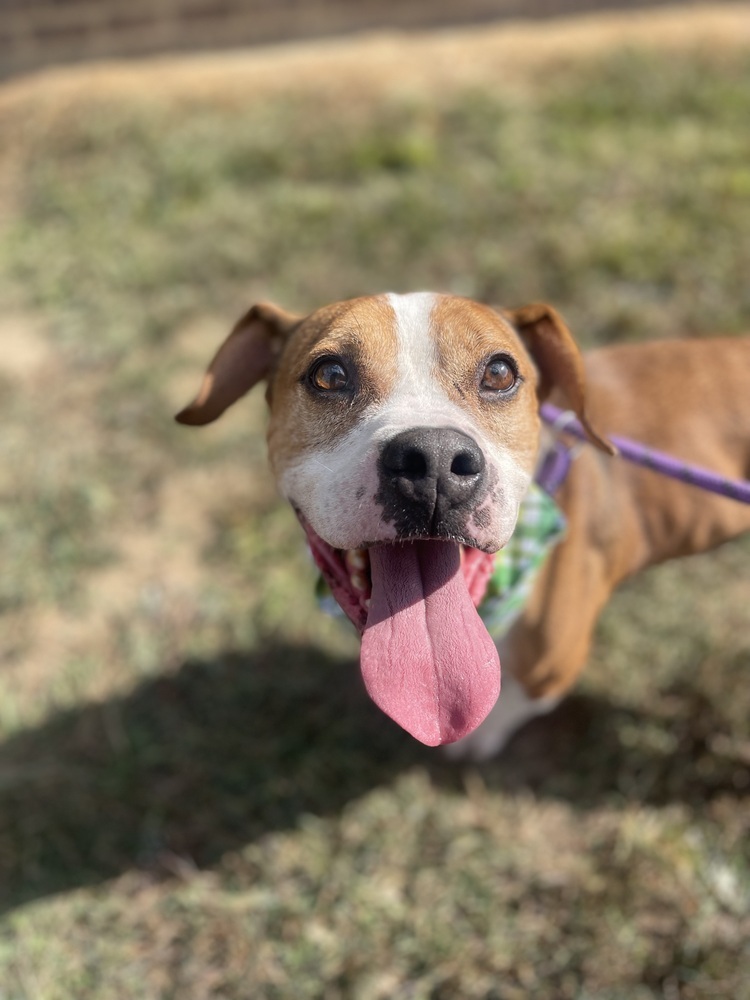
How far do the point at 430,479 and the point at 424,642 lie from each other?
54 cm

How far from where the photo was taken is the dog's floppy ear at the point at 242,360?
113 inches

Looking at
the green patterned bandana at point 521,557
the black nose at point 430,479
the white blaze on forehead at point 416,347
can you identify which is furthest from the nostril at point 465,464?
the green patterned bandana at point 521,557

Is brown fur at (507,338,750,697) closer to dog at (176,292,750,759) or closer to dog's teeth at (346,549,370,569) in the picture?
dog at (176,292,750,759)

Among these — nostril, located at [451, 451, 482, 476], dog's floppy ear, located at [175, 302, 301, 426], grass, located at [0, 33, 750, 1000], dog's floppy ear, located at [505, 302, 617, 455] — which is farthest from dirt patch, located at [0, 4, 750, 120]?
nostril, located at [451, 451, 482, 476]

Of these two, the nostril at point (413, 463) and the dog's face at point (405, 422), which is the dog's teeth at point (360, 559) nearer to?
the dog's face at point (405, 422)

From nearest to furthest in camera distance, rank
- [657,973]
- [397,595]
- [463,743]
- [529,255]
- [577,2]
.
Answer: [397,595] → [657,973] → [463,743] → [529,255] → [577,2]

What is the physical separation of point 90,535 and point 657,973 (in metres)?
3.46

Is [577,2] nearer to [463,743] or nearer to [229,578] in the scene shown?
[229,578]

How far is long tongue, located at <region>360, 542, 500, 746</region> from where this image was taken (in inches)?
96.4

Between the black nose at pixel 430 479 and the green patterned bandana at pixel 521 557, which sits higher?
the black nose at pixel 430 479

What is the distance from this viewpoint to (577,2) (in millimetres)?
7523

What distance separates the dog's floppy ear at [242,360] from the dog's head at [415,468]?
15 cm

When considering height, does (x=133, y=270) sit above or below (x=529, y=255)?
above

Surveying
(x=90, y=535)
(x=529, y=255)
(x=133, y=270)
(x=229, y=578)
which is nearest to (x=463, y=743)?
(x=229, y=578)
